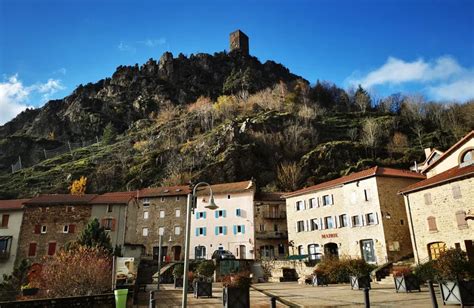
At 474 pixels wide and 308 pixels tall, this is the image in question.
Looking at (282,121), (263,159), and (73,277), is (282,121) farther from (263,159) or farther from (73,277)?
(73,277)

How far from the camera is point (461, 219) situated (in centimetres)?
2602

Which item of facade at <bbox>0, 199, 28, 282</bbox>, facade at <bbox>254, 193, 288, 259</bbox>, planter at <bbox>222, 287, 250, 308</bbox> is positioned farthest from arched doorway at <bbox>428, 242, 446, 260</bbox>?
facade at <bbox>0, 199, 28, 282</bbox>

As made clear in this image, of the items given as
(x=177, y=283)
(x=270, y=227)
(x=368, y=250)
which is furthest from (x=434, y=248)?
(x=270, y=227)

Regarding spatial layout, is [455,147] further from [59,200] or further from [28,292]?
[59,200]

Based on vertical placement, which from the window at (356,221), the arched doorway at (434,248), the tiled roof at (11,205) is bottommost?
the arched doorway at (434,248)

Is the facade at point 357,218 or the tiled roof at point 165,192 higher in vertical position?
the tiled roof at point 165,192

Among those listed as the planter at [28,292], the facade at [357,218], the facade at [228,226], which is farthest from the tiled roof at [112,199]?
the planter at [28,292]

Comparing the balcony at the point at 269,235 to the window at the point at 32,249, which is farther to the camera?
the balcony at the point at 269,235

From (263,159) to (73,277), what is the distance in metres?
53.2

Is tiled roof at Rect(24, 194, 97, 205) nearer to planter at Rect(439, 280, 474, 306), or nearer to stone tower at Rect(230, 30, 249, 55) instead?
planter at Rect(439, 280, 474, 306)

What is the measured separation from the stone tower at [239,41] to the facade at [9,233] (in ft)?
343

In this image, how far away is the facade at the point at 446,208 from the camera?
84.4 ft

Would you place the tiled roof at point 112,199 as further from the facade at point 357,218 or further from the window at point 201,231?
the facade at point 357,218

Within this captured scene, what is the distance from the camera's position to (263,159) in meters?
69.4
